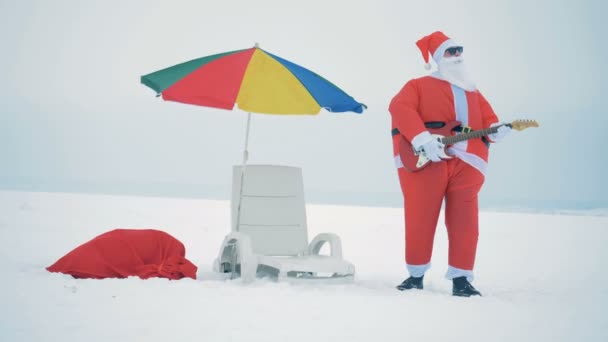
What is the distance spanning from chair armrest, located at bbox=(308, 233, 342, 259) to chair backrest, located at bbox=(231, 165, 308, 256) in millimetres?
84

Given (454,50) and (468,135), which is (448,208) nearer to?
(468,135)

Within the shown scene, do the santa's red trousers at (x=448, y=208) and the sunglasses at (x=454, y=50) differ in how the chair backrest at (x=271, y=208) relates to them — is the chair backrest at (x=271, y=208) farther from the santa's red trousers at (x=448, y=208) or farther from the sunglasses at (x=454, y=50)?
the sunglasses at (x=454, y=50)

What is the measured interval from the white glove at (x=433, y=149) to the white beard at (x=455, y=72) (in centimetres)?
63

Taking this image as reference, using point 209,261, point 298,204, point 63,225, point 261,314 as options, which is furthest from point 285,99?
point 63,225

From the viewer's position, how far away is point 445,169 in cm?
522

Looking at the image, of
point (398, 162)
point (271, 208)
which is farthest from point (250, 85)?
point (398, 162)

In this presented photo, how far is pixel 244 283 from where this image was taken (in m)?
5.12

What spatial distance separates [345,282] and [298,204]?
0.94 m

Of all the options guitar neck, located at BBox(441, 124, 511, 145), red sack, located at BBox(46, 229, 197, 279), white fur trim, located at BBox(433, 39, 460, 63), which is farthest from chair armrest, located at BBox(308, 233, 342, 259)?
white fur trim, located at BBox(433, 39, 460, 63)

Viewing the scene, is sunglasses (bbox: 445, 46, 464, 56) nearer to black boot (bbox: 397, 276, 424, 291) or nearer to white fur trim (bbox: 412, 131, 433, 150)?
white fur trim (bbox: 412, 131, 433, 150)

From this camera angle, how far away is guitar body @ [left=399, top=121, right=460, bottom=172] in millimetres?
5160

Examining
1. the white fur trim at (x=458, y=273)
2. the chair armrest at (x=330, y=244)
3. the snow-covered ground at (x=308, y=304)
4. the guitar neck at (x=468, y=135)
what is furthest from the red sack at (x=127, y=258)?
the guitar neck at (x=468, y=135)

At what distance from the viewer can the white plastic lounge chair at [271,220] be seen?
5.68m

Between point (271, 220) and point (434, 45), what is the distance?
6.54 feet
